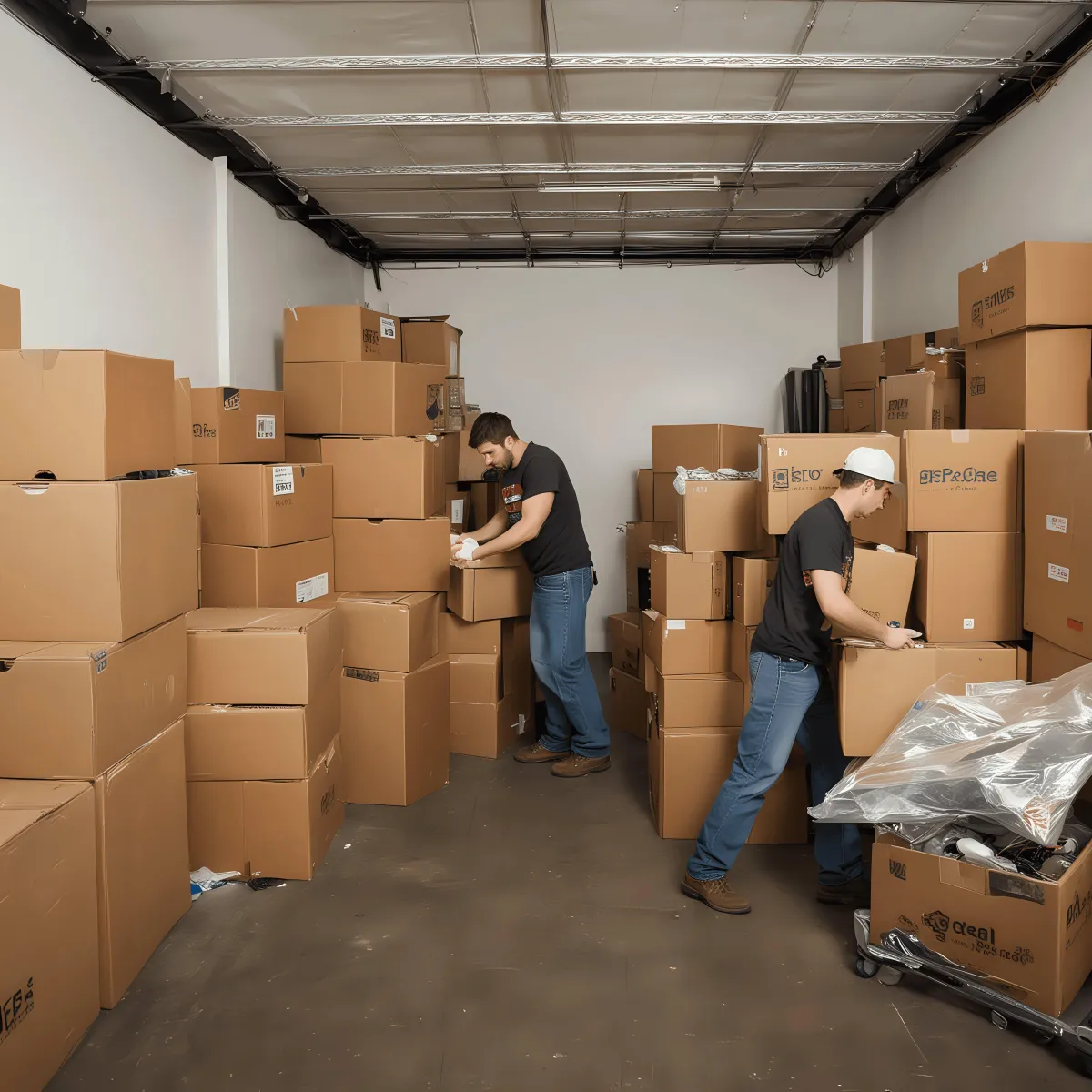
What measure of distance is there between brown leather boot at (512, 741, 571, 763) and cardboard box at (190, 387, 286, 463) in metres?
1.61

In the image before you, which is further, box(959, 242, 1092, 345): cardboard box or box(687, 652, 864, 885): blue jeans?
box(959, 242, 1092, 345): cardboard box

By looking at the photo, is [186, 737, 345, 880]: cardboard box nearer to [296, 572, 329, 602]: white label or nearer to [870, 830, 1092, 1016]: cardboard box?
[296, 572, 329, 602]: white label

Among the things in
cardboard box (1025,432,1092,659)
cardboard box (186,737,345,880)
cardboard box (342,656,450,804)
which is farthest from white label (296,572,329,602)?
cardboard box (1025,432,1092,659)

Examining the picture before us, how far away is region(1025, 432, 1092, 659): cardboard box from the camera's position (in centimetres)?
208

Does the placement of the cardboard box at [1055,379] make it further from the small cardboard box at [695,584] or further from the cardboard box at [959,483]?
the small cardboard box at [695,584]

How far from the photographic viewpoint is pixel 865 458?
2324 mm

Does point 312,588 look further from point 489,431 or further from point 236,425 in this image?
point 489,431

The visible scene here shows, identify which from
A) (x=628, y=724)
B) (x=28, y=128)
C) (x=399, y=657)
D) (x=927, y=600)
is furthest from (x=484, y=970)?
(x=28, y=128)

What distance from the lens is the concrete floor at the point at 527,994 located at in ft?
5.98

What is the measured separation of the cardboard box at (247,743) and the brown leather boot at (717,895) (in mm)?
1190

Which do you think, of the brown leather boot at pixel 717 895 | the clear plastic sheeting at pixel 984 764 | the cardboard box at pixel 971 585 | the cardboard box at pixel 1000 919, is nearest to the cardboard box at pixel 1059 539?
the cardboard box at pixel 971 585

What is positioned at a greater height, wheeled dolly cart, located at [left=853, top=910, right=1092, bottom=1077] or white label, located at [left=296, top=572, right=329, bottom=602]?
white label, located at [left=296, top=572, right=329, bottom=602]

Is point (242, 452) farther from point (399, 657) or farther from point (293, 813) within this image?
point (293, 813)

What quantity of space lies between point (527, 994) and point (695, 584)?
140cm
